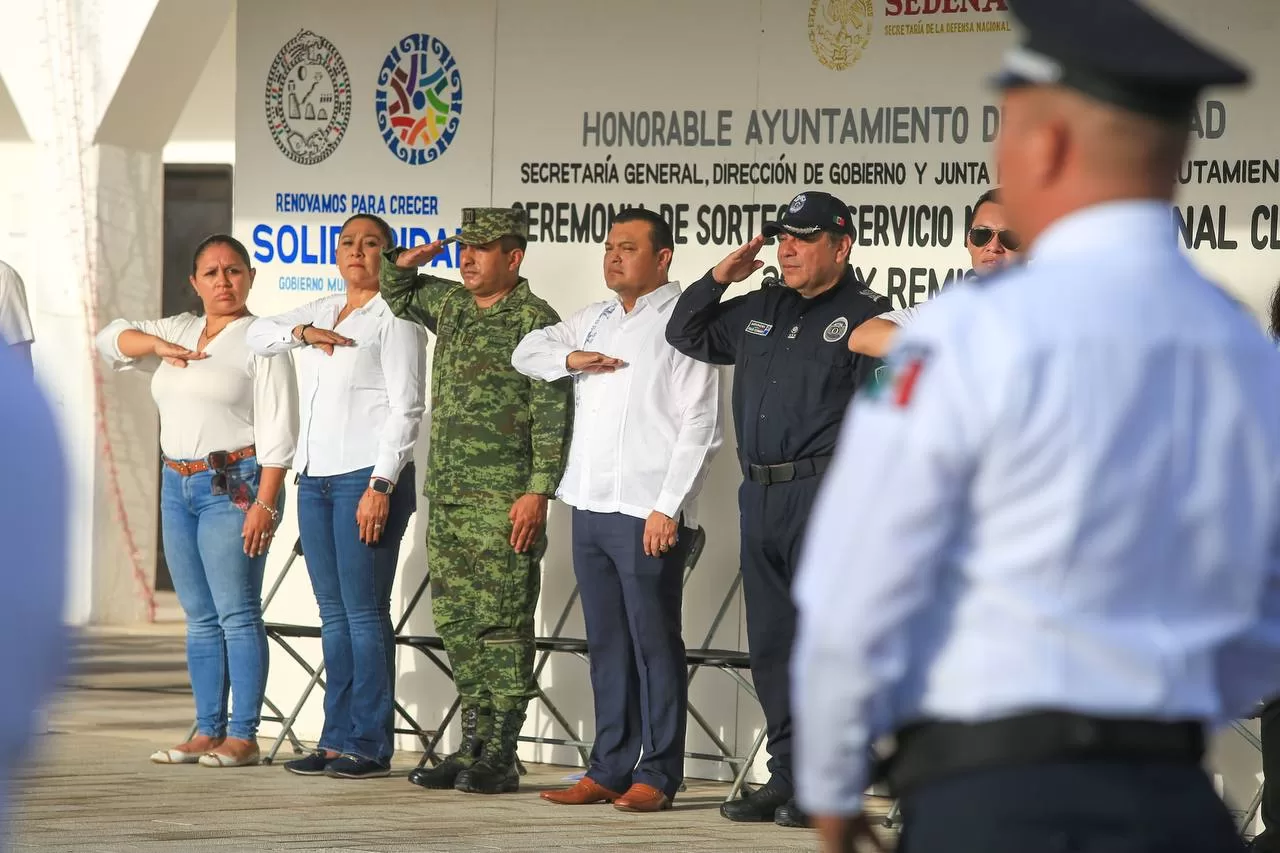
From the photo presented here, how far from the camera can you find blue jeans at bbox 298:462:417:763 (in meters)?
6.94

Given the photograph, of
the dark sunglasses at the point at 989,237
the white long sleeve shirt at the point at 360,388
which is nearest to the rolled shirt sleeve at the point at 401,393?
the white long sleeve shirt at the point at 360,388

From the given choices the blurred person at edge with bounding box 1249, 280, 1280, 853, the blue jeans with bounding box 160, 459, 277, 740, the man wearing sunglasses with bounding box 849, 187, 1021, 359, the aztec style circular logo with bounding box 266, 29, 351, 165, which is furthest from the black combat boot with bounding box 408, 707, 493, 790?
the blurred person at edge with bounding box 1249, 280, 1280, 853

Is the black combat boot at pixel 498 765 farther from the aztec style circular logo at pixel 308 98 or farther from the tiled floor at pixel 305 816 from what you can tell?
the aztec style circular logo at pixel 308 98

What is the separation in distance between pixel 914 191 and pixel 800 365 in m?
1.08

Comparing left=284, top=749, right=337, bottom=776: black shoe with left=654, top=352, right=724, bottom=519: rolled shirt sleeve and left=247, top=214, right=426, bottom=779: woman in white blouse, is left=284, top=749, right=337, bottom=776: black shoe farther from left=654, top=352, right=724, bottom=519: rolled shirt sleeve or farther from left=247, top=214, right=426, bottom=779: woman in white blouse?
left=654, top=352, right=724, bottom=519: rolled shirt sleeve

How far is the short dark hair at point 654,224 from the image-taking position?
21.8ft

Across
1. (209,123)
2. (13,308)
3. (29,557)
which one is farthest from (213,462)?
(209,123)

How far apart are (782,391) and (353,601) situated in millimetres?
1863

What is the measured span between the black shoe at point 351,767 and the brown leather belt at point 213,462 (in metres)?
Answer: 1.15

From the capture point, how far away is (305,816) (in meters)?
6.14

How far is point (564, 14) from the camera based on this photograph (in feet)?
24.8

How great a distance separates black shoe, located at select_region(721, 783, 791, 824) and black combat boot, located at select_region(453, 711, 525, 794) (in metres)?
0.86

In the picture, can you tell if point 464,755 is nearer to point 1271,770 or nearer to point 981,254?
point 981,254

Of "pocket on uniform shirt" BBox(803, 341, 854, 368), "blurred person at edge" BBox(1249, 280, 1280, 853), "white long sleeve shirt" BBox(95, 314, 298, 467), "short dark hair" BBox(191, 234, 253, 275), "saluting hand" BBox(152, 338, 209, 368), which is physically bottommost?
"blurred person at edge" BBox(1249, 280, 1280, 853)
